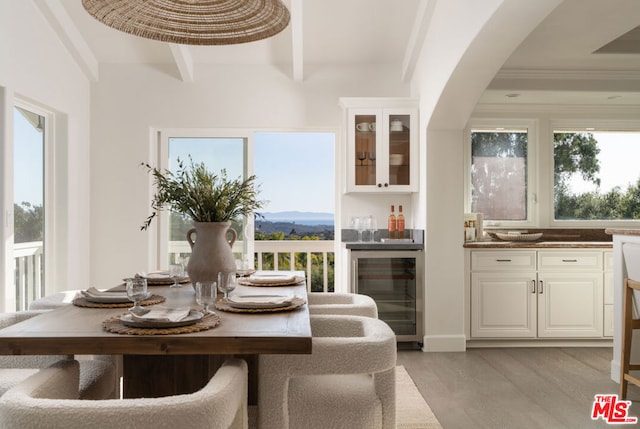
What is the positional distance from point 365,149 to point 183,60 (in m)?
1.76

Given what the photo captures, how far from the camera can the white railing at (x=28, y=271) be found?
4.34 metres

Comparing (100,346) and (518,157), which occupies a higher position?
(518,157)

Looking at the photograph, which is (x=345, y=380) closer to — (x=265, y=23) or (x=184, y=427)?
(x=184, y=427)

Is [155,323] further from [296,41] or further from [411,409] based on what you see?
[296,41]

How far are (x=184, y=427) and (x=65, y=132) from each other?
400cm

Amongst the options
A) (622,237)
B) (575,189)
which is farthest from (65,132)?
(575,189)

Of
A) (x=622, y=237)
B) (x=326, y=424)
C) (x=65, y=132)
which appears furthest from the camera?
(x=65, y=132)

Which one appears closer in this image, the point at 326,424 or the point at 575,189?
the point at 326,424

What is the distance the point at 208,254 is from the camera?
262 centimetres

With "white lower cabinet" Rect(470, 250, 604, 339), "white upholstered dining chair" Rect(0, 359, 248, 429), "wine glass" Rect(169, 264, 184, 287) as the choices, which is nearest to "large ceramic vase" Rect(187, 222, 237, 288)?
"wine glass" Rect(169, 264, 184, 287)

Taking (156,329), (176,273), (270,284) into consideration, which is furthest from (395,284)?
(156,329)

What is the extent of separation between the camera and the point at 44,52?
4.45 meters

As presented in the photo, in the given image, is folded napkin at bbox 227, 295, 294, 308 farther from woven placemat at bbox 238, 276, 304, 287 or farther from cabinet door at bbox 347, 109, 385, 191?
cabinet door at bbox 347, 109, 385, 191

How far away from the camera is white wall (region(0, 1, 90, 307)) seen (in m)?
3.96
